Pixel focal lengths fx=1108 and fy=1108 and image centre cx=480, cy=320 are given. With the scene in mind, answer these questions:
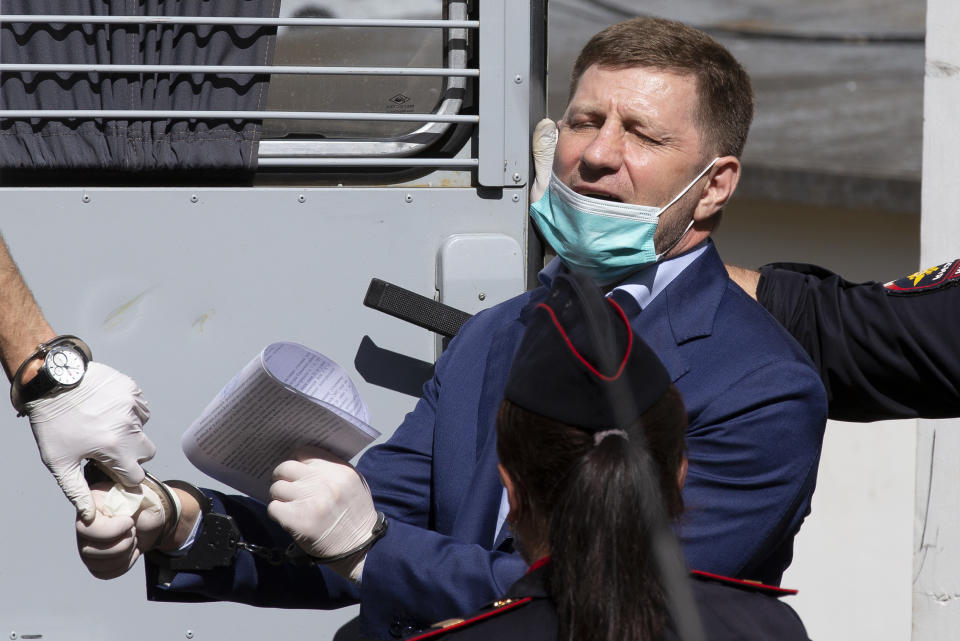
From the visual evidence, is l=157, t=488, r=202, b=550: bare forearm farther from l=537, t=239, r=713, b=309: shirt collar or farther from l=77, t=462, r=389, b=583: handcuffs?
l=537, t=239, r=713, b=309: shirt collar

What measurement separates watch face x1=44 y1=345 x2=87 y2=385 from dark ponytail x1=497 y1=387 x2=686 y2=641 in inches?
30.7

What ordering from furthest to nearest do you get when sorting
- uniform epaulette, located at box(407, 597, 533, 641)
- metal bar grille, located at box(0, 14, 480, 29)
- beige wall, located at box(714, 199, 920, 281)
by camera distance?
1. beige wall, located at box(714, 199, 920, 281)
2. metal bar grille, located at box(0, 14, 480, 29)
3. uniform epaulette, located at box(407, 597, 533, 641)

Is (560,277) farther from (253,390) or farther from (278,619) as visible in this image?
(278,619)

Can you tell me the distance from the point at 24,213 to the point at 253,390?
853 mm

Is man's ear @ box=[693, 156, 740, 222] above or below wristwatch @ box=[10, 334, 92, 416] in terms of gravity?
above

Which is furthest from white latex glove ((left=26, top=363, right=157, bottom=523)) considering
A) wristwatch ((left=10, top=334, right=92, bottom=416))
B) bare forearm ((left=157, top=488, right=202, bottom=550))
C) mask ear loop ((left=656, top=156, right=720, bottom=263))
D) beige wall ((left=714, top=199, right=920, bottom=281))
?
beige wall ((left=714, top=199, right=920, bottom=281))

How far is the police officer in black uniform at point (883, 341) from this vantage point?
6.82 feet

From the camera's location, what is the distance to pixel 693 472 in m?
1.54

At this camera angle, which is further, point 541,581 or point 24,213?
point 24,213

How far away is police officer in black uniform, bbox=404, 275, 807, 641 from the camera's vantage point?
1132 millimetres

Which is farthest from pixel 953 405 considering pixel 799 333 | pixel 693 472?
pixel 693 472

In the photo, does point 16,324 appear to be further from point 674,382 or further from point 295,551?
point 674,382

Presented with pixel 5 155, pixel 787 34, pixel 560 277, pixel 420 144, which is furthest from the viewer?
Result: pixel 787 34

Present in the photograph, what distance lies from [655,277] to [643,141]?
228mm
